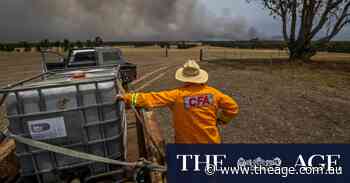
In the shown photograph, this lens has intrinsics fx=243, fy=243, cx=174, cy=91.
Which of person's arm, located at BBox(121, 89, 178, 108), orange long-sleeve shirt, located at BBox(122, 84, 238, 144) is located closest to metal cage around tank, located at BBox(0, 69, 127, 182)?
person's arm, located at BBox(121, 89, 178, 108)

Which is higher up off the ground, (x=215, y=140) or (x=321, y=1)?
(x=321, y=1)

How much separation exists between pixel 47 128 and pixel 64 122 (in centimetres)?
17

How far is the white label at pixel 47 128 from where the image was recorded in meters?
2.45

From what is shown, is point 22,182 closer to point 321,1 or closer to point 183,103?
point 183,103

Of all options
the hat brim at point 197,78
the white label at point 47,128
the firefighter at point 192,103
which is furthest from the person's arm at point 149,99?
the white label at point 47,128

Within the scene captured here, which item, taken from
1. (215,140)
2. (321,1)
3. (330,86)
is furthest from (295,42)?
(215,140)

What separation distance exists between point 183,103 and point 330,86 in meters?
11.2

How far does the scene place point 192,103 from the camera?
266cm

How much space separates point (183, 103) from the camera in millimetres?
2674

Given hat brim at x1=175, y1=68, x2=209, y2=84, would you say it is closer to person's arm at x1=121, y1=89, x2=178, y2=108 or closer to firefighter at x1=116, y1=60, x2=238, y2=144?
firefighter at x1=116, y1=60, x2=238, y2=144

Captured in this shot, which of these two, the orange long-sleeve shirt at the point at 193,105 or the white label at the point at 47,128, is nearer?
the white label at the point at 47,128

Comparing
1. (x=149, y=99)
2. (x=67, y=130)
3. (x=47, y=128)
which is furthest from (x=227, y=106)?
(x=47, y=128)

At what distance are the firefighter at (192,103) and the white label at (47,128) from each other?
0.64 m

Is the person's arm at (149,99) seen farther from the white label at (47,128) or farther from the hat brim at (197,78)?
the white label at (47,128)
